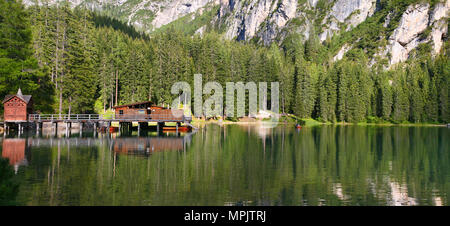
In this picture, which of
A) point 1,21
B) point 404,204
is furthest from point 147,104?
point 404,204

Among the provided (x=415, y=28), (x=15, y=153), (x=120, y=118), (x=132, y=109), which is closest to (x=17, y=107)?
(x=120, y=118)

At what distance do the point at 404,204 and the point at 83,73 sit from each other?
66.2m

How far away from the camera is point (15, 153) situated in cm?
3369

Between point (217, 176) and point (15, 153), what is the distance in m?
19.5

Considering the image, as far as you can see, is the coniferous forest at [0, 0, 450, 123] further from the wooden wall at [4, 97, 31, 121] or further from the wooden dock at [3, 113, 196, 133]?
the wooden wall at [4, 97, 31, 121]

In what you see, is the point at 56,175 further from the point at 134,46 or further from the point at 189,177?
the point at 134,46

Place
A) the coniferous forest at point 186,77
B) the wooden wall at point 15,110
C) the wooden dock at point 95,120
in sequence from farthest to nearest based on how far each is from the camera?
1. the coniferous forest at point 186,77
2. the wooden dock at point 95,120
3. the wooden wall at point 15,110

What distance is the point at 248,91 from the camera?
110 m

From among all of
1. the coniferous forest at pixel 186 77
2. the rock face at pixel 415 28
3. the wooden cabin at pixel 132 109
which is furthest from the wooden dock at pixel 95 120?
the rock face at pixel 415 28

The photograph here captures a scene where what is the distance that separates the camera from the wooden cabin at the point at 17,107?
5522 cm

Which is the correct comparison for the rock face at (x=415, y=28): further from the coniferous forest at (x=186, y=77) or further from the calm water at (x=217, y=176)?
the calm water at (x=217, y=176)

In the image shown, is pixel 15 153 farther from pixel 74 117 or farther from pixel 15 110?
pixel 74 117

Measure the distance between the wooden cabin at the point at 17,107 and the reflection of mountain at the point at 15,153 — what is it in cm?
1540

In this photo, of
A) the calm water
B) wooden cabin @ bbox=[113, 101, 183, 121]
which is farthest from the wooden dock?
the calm water
